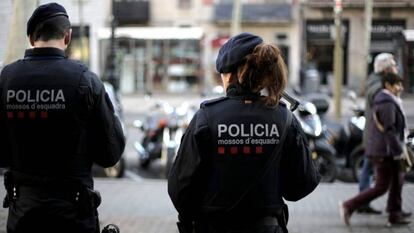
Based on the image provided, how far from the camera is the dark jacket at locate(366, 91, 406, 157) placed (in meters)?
7.12

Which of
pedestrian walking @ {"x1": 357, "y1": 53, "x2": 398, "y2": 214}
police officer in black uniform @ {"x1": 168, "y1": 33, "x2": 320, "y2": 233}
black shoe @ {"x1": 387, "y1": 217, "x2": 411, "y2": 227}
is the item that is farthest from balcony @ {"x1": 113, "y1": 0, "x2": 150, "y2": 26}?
police officer in black uniform @ {"x1": 168, "y1": 33, "x2": 320, "y2": 233}

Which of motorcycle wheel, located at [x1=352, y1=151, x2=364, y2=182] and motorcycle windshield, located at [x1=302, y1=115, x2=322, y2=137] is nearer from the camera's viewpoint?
motorcycle wheel, located at [x1=352, y1=151, x2=364, y2=182]

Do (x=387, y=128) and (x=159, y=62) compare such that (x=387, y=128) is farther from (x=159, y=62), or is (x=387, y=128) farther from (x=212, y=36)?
(x=212, y=36)

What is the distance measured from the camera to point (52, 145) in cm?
355

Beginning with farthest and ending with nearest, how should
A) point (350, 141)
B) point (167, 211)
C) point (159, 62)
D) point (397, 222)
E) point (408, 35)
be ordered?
1. point (159, 62)
2. point (408, 35)
3. point (350, 141)
4. point (167, 211)
5. point (397, 222)

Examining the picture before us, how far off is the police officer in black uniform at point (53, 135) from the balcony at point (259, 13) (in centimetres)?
3207

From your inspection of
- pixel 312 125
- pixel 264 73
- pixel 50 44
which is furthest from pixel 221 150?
pixel 312 125

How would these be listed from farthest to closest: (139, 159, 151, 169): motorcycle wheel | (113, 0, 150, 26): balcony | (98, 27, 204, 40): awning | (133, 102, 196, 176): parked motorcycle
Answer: (113, 0, 150, 26): balcony
(98, 27, 204, 40): awning
(139, 159, 151, 169): motorcycle wheel
(133, 102, 196, 176): parked motorcycle

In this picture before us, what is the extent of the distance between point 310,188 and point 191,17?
32.7m

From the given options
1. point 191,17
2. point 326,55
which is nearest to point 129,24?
point 191,17

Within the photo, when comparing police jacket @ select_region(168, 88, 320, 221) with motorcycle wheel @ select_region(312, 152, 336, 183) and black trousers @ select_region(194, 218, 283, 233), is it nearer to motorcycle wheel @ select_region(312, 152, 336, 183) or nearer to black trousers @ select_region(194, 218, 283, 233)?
black trousers @ select_region(194, 218, 283, 233)

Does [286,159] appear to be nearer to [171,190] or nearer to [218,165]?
[218,165]

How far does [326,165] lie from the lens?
10734mm

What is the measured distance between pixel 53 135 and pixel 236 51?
98 cm
